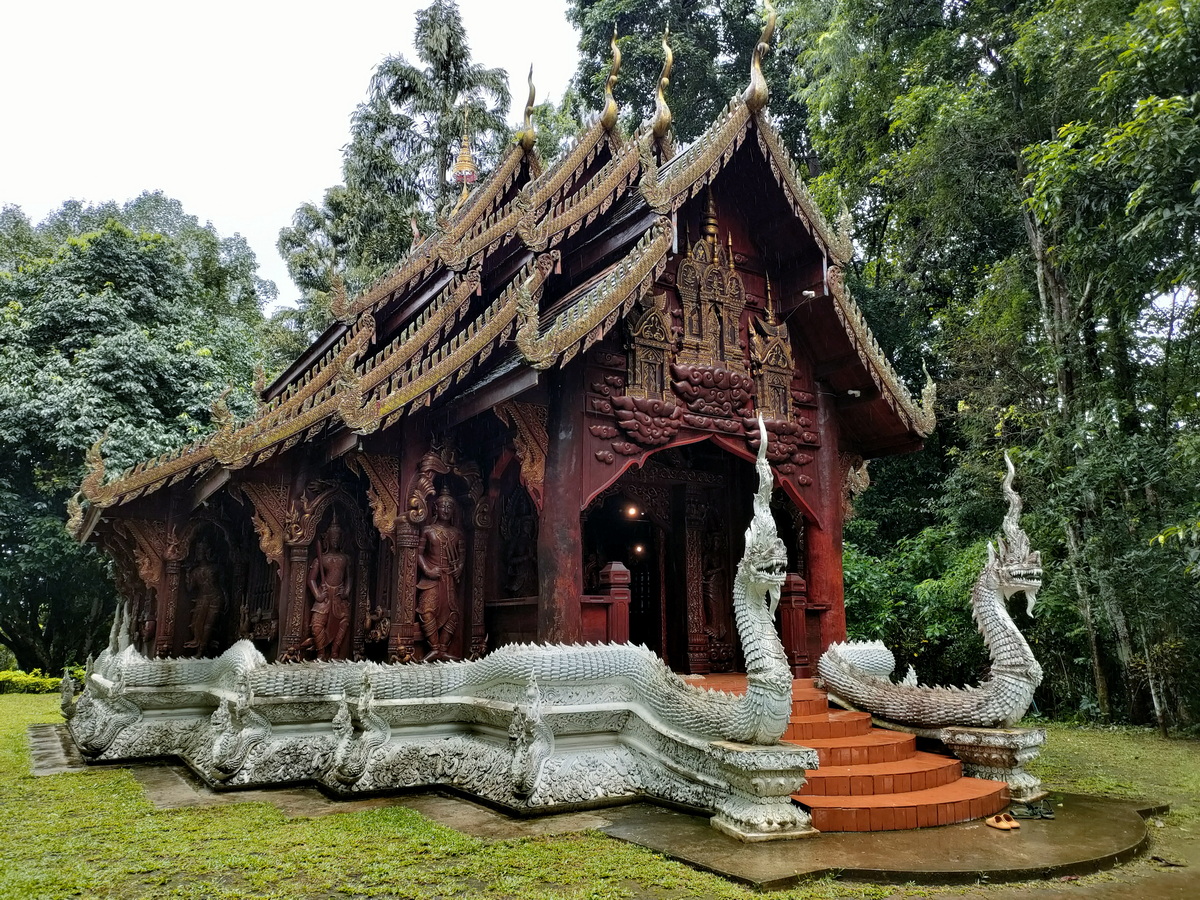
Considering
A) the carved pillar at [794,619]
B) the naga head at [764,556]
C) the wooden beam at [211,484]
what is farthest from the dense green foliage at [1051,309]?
the wooden beam at [211,484]

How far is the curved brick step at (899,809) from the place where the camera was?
491 cm

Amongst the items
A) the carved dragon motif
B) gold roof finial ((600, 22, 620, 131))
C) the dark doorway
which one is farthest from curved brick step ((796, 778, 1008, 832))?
gold roof finial ((600, 22, 620, 131))

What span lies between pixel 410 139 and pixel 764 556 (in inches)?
893

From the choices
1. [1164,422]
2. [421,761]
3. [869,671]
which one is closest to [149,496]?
[421,761]

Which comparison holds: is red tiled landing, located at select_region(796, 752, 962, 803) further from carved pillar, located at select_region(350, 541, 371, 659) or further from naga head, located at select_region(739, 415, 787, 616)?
carved pillar, located at select_region(350, 541, 371, 659)

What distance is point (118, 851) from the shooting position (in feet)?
15.6

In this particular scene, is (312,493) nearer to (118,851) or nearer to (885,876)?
(118,851)

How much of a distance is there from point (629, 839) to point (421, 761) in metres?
2.35

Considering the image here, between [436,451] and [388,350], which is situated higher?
[388,350]

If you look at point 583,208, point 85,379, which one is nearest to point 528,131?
point 583,208

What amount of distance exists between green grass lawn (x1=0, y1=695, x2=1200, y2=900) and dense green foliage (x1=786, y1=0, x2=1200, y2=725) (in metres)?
4.77

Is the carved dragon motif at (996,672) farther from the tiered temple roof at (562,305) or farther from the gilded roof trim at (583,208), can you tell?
the gilded roof trim at (583,208)

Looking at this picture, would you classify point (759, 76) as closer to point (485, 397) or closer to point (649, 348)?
point (649, 348)

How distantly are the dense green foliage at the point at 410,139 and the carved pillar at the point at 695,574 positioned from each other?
55.0ft
